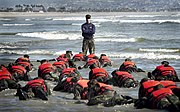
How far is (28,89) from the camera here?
14.6 metres

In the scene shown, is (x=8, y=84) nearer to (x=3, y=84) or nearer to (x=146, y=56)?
(x=3, y=84)

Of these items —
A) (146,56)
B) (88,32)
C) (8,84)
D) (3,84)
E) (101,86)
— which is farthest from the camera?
(146,56)

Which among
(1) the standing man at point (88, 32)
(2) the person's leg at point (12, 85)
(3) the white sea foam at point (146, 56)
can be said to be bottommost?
(3) the white sea foam at point (146, 56)

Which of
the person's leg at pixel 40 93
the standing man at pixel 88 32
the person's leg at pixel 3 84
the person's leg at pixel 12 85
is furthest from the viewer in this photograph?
the standing man at pixel 88 32

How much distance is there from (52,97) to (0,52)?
1890 cm

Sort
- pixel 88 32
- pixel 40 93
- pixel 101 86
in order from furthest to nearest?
1. pixel 88 32
2. pixel 40 93
3. pixel 101 86

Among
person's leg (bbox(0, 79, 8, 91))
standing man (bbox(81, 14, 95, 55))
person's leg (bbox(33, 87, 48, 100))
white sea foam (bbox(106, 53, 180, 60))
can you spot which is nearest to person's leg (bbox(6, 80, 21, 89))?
person's leg (bbox(0, 79, 8, 91))

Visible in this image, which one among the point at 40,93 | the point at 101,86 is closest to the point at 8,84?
the point at 40,93

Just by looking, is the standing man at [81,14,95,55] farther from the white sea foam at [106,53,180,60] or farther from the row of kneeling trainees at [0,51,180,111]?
the row of kneeling trainees at [0,51,180,111]

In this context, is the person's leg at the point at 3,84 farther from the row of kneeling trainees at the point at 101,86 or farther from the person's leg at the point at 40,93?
the person's leg at the point at 40,93

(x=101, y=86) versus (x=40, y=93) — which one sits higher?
(x=101, y=86)

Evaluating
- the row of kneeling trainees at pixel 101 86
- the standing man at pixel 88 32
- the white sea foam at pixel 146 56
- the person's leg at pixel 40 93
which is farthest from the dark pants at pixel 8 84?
the white sea foam at pixel 146 56

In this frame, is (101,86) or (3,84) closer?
(101,86)

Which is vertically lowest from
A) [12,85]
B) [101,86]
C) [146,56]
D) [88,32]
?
[146,56]
